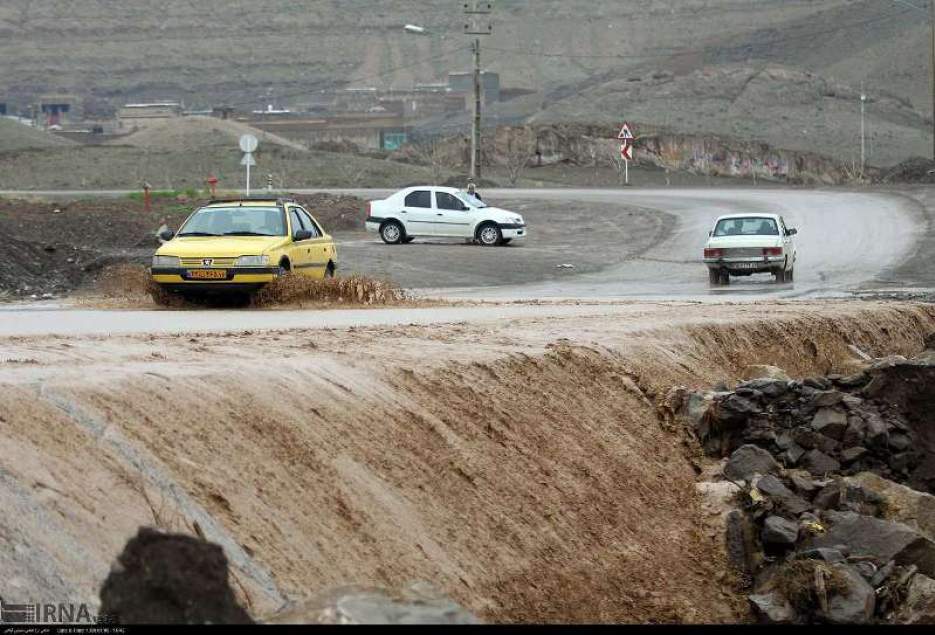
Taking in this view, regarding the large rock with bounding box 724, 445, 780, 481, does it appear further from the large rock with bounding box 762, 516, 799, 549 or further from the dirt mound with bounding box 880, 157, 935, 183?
the dirt mound with bounding box 880, 157, 935, 183

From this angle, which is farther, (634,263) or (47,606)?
(634,263)

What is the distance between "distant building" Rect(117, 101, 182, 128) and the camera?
108m

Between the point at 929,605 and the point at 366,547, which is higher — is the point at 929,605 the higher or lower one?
the lower one

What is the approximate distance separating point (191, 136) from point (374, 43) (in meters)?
61.4

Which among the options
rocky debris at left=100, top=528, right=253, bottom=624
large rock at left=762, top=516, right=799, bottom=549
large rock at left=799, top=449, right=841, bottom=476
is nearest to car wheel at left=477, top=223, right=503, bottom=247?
large rock at left=799, top=449, right=841, bottom=476

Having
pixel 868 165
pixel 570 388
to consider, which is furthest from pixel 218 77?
pixel 570 388

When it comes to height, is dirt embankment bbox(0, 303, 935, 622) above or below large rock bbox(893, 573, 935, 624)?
above

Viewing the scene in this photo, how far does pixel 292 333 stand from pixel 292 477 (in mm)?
5585

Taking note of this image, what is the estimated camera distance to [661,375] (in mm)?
15844

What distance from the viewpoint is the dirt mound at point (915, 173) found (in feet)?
193

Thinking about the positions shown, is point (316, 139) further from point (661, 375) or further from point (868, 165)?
point (661, 375)

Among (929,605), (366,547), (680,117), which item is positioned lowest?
(929,605)

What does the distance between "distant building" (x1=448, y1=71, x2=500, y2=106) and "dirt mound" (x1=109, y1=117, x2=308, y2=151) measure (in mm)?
26227

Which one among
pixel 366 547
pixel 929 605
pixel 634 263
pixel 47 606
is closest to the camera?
pixel 47 606
